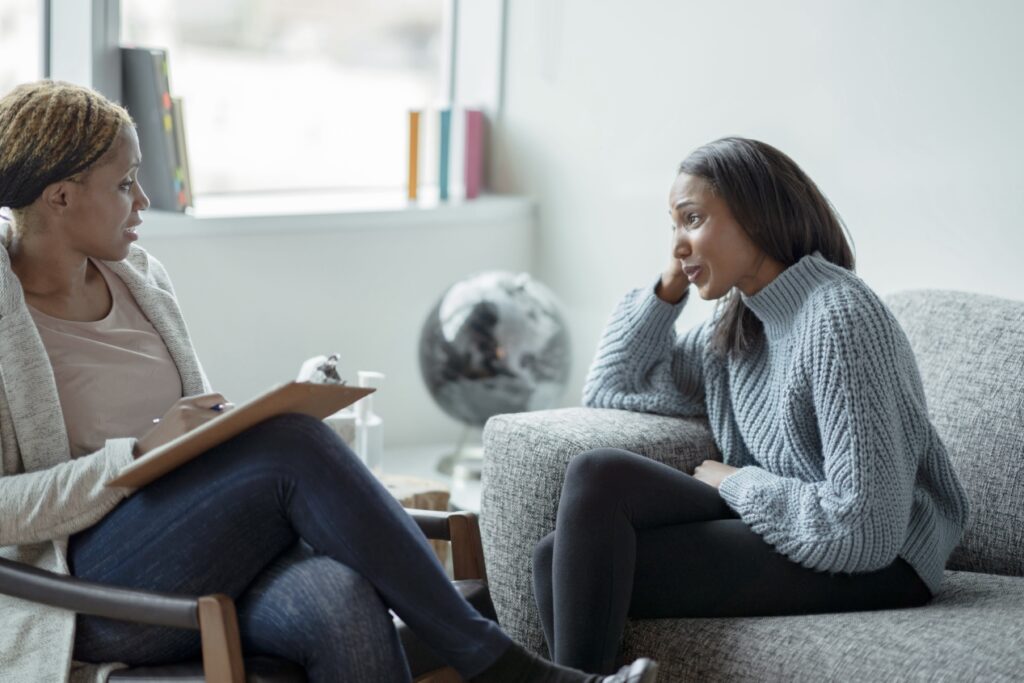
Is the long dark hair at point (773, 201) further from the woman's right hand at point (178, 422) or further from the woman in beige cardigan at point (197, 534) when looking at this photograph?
the woman's right hand at point (178, 422)

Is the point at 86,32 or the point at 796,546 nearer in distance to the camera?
the point at 796,546

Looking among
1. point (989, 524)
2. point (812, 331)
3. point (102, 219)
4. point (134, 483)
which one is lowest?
point (989, 524)

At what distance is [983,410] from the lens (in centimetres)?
211

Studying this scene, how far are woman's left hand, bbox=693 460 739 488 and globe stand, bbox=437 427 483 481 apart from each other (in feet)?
3.88

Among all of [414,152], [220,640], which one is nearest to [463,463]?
[414,152]

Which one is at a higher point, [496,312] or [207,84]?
[207,84]

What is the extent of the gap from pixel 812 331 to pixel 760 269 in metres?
0.17

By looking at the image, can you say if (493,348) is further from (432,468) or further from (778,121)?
(778,121)

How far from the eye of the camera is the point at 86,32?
113 inches

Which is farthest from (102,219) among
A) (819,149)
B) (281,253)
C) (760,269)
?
(819,149)

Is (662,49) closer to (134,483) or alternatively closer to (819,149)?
(819,149)

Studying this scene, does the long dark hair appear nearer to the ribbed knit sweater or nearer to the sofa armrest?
the ribbed knit sweater

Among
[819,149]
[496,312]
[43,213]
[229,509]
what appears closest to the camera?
[229,509]

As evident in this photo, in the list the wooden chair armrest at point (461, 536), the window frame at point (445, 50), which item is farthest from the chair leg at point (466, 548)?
the window frame at point (445, 50)
